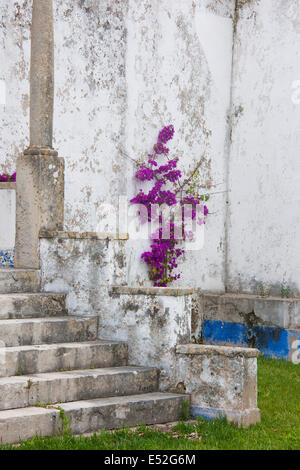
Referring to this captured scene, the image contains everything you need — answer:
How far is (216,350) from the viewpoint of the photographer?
6.08 m

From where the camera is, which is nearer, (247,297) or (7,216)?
(7,216)

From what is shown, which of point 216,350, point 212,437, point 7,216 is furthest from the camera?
point 7,216

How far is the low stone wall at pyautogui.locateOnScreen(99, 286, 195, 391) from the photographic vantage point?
20.7 ft

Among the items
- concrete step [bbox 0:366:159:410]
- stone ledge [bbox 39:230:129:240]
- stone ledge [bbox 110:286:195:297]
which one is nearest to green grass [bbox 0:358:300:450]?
concrete step [bbox 0:366:159:410]

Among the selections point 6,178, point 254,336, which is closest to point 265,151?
point 254,336

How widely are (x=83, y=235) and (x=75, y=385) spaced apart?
1.52m

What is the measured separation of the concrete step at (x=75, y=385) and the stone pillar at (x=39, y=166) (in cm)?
144

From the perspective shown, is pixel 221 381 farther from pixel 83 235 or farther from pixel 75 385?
pixel 83 235

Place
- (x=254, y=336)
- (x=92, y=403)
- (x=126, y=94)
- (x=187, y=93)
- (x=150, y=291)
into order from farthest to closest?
(x=187, y=93)
(x=254, y=336)
(x=126, y=94)
(x=150, y=291)
(x=92, y=403)

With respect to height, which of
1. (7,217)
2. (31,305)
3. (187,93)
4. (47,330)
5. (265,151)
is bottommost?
(47,330)

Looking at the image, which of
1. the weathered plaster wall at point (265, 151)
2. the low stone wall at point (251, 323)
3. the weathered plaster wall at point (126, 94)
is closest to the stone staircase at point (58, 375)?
the weathered plaster wall at point (126, 94)
